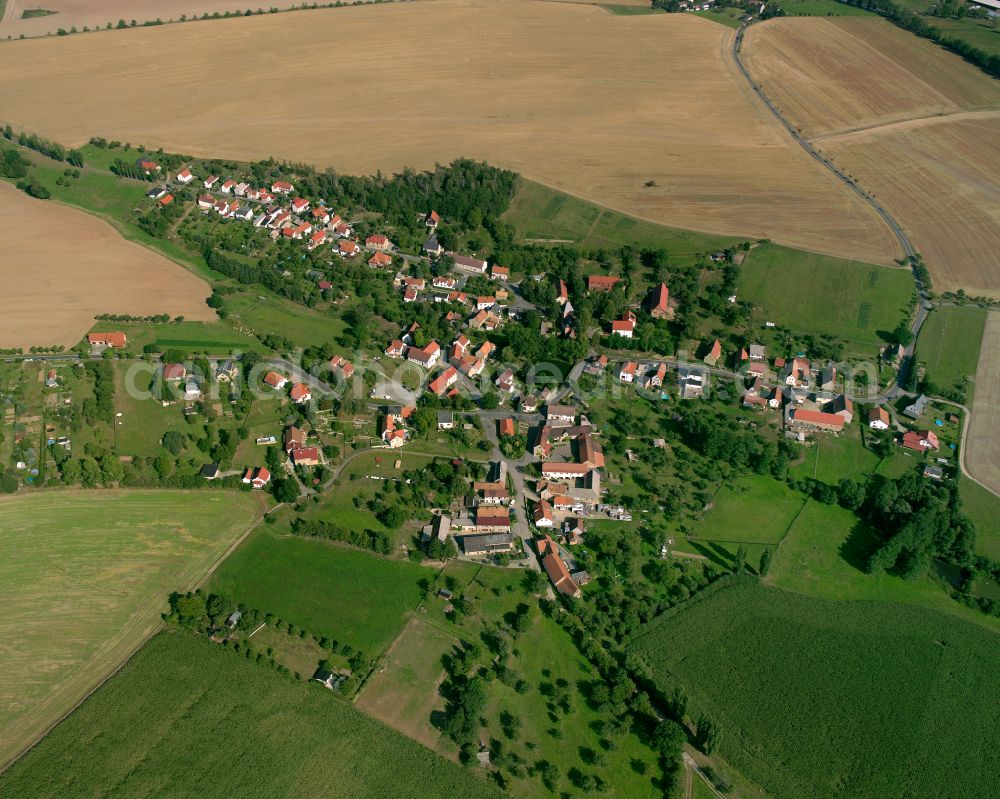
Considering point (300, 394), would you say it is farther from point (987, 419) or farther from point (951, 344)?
point (951, 344)

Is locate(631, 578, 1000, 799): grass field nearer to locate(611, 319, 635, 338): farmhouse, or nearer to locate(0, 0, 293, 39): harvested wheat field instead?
locate(611, 319, 635, 338): farmhouse

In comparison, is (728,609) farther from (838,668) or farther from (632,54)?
(632,54)

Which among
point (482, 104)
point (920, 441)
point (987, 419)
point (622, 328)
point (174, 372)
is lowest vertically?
point (920, 441)

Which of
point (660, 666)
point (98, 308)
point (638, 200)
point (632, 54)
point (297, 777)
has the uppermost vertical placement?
point (632, 54)

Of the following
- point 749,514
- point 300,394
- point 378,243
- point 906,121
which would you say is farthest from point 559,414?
point 906,121

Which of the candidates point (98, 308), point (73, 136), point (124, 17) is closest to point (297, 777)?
point (98, 308)

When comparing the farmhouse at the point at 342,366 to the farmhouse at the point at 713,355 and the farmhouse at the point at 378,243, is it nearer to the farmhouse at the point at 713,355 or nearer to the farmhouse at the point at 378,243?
the farmhouse at the point at 378,243
